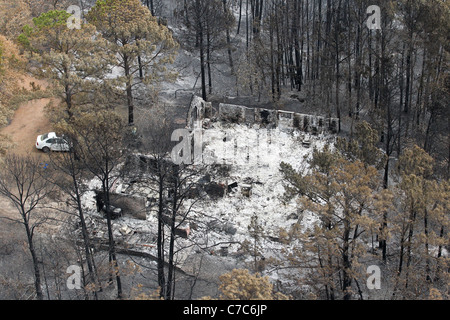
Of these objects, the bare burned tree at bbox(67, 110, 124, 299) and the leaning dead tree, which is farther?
the bare burned tree at bbox(67, 110, 124, 299)

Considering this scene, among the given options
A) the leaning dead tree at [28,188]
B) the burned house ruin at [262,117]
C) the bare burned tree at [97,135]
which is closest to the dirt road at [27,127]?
the leaning dead tree at [28,188]

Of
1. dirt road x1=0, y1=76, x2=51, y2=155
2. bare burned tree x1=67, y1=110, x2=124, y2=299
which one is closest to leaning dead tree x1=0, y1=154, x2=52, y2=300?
bare burned tree x1=67, y1=110, x2=124, y2=299

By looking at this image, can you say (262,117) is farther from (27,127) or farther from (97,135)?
(27,127)

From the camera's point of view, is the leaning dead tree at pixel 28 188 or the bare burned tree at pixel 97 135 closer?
the leaning dead tree at pixel 28 188

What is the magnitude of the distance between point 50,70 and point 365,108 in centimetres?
2095

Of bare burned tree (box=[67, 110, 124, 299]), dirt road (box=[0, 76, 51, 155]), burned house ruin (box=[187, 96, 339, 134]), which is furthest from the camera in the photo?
burned house ruin (box=[187, 96, 339, 134])

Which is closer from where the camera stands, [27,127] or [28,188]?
[28,188]

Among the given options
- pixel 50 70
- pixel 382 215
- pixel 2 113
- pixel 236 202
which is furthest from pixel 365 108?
pixel 2 113

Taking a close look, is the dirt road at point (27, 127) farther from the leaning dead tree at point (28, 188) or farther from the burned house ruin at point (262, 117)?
the burned house ruin at point (262, 117)

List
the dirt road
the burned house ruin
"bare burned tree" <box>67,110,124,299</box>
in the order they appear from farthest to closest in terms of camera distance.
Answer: the burned house ruin → the dirt road → "bare burned tree" <box>67,110,124,299</box>

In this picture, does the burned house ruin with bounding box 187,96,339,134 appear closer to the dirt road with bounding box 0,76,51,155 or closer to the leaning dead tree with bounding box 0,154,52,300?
the dirt road with bounding box 0,76,51,155

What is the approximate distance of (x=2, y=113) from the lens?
2838 cm

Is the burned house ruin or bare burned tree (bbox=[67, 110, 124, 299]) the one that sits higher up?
bare burned tree (bbox=[67, 110, 124, 299])

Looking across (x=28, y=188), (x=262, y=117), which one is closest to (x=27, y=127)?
(x=28, y=188)
